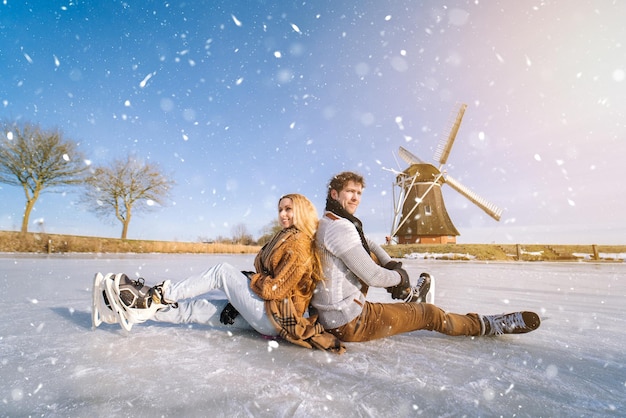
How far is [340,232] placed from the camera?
2.08 meters

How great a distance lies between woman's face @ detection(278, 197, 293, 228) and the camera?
224 centimetres

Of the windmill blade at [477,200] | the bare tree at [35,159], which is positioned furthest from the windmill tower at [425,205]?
the bare tree at [35,159]

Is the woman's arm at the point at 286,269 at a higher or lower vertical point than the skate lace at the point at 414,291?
higher

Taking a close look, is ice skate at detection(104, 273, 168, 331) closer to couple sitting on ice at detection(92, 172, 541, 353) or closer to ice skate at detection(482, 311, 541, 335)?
couple sitting on ice at detection(92, 172, 541, 353)

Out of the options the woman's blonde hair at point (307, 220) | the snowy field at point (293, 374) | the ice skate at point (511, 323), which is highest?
the woman's blonde hair at point (307, 220)

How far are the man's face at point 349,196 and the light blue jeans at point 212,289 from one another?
0.84m

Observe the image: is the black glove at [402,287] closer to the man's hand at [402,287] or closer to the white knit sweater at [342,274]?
the man's hand at [402,287]

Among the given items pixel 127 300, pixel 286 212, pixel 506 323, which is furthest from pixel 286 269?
pixel 506 323

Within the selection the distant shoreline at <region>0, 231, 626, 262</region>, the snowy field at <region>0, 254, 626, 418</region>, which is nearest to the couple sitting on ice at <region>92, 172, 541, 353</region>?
the snowy field at <region>0, 254, 626, 418</region>

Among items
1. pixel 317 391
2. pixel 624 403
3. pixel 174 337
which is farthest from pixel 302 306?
pixel 624 403

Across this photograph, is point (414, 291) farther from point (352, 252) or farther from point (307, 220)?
point (307, 220)

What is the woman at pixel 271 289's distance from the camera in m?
2.08

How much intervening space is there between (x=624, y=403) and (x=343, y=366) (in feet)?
4.11

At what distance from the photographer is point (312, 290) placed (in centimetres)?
222
